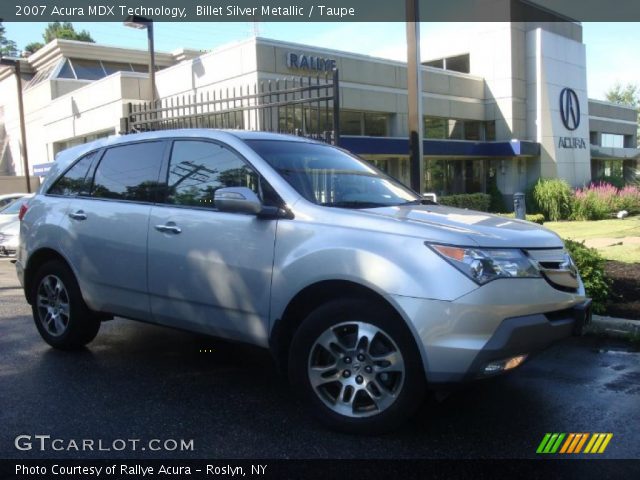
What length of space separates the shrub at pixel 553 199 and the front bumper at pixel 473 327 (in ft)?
76.6

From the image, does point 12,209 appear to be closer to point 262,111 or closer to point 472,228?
point 262,111

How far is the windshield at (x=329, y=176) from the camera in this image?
4.26 metres

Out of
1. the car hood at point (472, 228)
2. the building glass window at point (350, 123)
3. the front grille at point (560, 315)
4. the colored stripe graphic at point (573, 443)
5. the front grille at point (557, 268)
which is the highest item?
the building glass window at point (350, 123)

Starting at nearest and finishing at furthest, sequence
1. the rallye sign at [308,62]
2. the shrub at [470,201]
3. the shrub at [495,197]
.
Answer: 1. the rallye sign at [308,62]
2. the shrub at [470,201]
3. the shrub at [495,197]

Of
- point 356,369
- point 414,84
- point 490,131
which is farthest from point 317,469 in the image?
point 490,131

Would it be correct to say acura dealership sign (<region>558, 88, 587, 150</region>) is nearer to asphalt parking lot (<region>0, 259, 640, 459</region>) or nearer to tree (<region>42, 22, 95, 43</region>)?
asphalt parking lot (<region>0, 259, 640, 459</region>)

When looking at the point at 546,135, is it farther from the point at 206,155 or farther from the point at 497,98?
the point at 206,155

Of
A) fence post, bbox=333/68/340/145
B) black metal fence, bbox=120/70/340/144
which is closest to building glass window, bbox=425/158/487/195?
black metal fence, bbox=120/70/340/144

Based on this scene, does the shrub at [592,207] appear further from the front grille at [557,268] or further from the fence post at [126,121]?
the front grille at [557,268]

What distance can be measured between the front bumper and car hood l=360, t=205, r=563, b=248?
0.87 ft

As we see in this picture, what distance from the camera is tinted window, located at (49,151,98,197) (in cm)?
547

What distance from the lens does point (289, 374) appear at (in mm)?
3910

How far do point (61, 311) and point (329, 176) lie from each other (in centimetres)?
276

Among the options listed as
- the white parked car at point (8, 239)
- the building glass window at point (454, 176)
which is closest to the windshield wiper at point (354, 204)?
the white parked car at point (8, 239)
